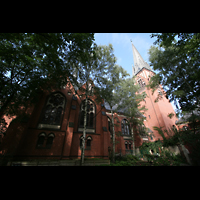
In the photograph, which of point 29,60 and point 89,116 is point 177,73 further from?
point 29,60

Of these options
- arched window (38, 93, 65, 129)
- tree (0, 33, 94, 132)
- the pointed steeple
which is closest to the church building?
arched window (38, 93, 65, 129)

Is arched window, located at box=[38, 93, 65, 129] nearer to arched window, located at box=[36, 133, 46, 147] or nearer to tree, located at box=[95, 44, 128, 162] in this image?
arched window, located at box=[36, 133, 46, 147]

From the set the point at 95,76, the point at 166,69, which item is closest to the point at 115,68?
the point at 95,76

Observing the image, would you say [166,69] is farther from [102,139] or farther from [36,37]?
[36,37]

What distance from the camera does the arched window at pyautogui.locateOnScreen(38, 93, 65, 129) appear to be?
12.5m

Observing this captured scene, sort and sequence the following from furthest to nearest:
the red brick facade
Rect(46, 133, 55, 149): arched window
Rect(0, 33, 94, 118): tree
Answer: Rect(46, 133, 55, 149): arched window, the red brick facade, Rect(0, 33, 94, 118): tree

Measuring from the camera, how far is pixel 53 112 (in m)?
13.6

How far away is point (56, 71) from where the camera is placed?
32.9ft

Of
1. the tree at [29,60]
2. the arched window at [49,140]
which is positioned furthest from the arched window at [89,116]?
the tree at [29,60]

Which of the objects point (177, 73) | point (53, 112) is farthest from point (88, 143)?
point (177, 73)

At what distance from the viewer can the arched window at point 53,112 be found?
12539 mm

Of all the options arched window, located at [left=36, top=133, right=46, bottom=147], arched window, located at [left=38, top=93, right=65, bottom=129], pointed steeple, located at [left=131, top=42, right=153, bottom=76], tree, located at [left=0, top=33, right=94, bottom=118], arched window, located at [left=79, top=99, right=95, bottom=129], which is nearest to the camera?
tree, located at [left=0, top=33, right=94, bottom=118]
